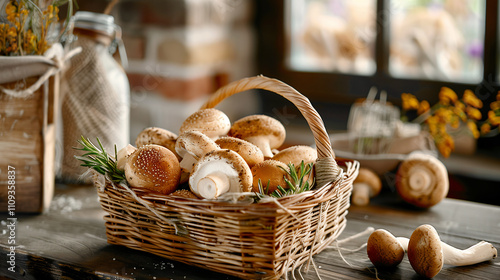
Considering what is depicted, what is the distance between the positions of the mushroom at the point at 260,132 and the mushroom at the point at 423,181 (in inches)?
12.2

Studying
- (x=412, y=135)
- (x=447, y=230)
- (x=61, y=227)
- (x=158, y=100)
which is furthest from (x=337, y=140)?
(x=158, y=100)

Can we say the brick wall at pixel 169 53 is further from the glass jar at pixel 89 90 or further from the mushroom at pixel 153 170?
the mushroom at pixel 153 170

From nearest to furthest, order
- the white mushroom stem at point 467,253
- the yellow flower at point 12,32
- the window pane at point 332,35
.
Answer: the white mushroom stem at point 467,253, the yellow flower at point 12,32, the window pane at point 332,35

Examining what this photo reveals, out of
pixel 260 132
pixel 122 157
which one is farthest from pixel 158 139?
pixel 260 132

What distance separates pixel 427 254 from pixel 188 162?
1.28ft

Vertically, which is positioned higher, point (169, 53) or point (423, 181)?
point (169, 53)

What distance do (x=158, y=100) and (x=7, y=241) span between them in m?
0.94

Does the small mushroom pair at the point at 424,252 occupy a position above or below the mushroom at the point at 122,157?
below

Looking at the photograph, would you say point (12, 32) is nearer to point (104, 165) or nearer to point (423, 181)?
point (104, 165)

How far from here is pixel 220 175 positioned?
771 millimetres

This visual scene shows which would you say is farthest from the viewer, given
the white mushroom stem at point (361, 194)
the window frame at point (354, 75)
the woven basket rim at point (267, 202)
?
the window frame at point (354, 75)

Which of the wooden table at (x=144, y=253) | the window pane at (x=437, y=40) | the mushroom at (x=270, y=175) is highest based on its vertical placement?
the window pane at (x=437, y=40)

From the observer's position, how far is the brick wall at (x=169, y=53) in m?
1.73

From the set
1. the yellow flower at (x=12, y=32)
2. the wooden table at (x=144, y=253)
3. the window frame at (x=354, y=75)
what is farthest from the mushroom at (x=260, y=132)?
the window frame at (x=354, y=75)
